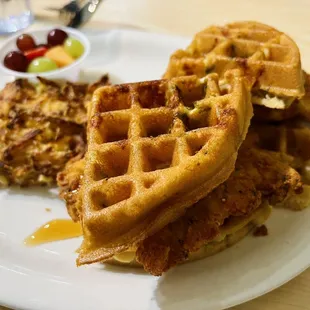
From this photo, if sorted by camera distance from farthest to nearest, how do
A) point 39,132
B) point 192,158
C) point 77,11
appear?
point 77,11, point 39,132, point 192,158

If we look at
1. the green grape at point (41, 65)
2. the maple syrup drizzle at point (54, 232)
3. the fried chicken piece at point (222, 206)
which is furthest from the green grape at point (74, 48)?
the fried chicken piece at point (222, 206)

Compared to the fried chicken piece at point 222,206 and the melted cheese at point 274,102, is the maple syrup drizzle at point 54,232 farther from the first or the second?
the melted cheese at point 274,102

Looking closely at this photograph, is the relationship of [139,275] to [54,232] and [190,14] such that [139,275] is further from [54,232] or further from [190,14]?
[190,14]

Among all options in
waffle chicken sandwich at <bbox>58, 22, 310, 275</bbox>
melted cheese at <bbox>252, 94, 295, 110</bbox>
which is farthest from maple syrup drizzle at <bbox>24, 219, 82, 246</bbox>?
melted cheese at <bbox>252, 94, 295, 110</bbox>

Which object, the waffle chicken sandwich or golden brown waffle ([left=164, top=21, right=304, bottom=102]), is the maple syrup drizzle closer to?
the waffle chicken sandwich

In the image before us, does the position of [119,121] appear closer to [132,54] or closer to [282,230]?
[282,230]

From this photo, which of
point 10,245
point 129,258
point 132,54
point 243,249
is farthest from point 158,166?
point 132,54

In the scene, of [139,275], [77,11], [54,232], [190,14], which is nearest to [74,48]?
[77,11]
